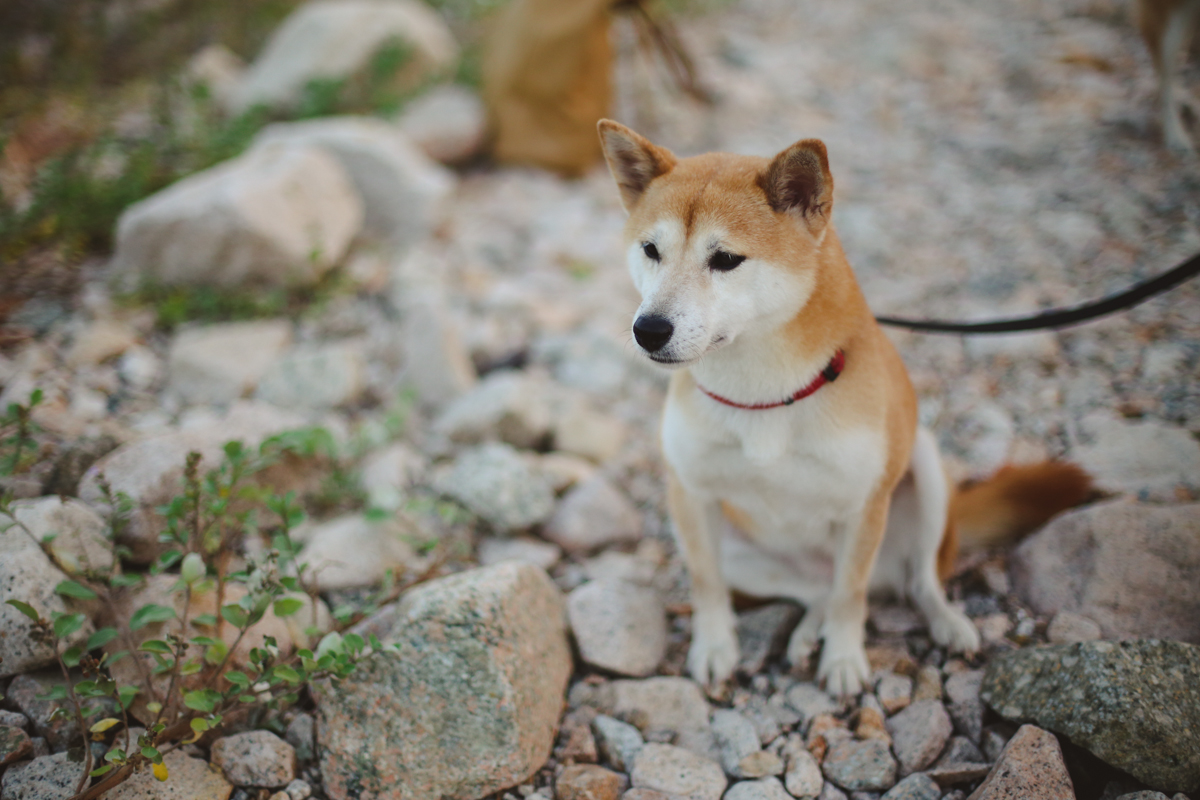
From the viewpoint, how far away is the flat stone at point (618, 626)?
2.47 metres

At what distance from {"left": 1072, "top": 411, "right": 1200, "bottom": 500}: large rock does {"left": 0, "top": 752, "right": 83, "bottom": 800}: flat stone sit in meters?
3.76

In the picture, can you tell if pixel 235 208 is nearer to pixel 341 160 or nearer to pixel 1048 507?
pixel 341 160

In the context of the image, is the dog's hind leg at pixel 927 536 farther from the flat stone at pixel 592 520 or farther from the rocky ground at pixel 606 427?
the flat stone at pixel 592 520

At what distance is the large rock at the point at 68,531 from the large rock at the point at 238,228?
6.77ft

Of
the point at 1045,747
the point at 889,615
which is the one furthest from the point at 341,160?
the point at 1045,747

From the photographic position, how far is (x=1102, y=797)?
1.91 meters

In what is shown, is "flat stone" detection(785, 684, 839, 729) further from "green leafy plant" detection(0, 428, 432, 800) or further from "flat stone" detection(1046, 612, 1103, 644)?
"green leafy plant" detection(0, 428, 432, 800)

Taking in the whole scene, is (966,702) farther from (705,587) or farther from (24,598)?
(24,598)

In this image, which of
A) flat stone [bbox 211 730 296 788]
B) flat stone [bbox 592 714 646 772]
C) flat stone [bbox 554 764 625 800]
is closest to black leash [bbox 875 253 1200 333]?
flat stone [bbox 592 714 646 772]

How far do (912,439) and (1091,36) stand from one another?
6.16 meters

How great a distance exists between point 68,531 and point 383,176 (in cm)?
331

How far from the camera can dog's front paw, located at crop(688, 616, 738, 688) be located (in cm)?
249

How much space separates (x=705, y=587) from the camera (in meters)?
2.54

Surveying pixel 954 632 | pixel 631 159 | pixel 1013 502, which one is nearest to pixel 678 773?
pixel 954 632
